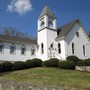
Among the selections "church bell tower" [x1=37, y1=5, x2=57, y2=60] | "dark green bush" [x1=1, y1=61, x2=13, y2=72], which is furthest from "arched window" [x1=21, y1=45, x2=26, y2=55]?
"dark green bush" [x1=1, y1=61, x2=13, y2=72]

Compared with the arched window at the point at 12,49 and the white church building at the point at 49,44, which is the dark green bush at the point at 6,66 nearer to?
the white church building at the point at 49,44

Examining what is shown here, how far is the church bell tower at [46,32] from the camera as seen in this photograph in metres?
30.4

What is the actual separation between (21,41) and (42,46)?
397cm

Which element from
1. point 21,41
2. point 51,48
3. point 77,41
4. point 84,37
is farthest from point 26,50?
point 84,37

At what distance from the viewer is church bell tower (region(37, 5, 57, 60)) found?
30422 millimetres

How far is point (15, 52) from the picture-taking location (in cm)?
2961

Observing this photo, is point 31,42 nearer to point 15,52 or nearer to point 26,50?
point 26,50

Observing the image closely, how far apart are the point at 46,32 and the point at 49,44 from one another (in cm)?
222

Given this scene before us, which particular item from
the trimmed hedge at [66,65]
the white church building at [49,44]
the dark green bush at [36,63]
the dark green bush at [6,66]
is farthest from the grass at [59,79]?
the white church building at [49,44]

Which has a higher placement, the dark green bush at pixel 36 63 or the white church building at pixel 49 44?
the white church building at pixel 49 44

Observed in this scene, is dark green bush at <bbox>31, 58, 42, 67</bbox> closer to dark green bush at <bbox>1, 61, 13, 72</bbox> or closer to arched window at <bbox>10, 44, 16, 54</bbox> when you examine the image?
dark green bush at <bbox>1, 61, 13, 72</bbox>

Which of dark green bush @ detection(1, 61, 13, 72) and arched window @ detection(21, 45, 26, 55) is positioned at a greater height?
arched window @ detection(21, 45, 26, 55)

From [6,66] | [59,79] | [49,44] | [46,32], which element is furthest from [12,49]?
[59,79]

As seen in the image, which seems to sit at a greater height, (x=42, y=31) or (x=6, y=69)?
(x=42, y=31)
